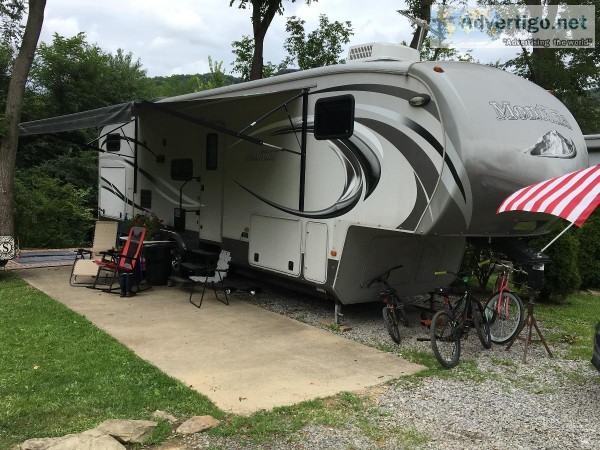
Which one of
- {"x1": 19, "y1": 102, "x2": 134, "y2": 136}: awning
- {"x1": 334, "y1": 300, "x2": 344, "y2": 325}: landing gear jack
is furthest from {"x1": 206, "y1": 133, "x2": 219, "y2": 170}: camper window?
{"x1": 334, "y1": 300, "x2": 344, "y2": 325}: landing gear jack

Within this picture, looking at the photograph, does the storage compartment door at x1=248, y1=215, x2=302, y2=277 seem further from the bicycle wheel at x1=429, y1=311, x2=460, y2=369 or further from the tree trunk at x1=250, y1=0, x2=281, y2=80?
the tree trunk at x1=250, y1=0, x2=281, y2=80

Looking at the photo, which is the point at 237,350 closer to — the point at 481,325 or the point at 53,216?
the point at 481,325

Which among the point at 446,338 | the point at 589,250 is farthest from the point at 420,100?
the point at 589,250

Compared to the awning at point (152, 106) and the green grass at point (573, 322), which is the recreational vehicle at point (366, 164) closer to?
the awning at point (152, 106)

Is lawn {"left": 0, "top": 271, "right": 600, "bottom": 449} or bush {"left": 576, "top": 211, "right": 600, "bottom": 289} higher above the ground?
bush {"left": 576, "top": 211, "right": 600, "bottom": 289}

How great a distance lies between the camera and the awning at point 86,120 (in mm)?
7461

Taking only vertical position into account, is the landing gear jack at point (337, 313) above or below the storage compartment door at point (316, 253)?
below

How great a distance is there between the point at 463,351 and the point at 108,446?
3.67 metres

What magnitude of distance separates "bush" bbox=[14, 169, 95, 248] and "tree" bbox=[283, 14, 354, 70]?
7.87 metres

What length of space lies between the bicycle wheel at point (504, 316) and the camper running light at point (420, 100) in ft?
7.09

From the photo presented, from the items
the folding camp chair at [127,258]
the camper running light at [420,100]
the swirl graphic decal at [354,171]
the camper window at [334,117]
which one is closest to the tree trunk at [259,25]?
the folding camp chair at [127,258]

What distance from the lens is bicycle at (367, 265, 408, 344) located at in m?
5.84

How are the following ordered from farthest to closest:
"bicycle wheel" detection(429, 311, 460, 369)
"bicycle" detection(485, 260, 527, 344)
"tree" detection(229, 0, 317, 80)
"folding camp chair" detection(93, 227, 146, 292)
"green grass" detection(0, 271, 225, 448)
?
"tree" detection(229, 0, 317, 80) < "folding camp chair" detection(93, 227, 146, 292) < "bicycle" detection(485, 260, 527, 344) < "bicycle wheel" detection(429, 311, 460, 369) < "green grass" detection(0, 271, 225, 448)

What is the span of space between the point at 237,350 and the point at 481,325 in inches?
98.5
